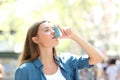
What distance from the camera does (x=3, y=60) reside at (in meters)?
17.4

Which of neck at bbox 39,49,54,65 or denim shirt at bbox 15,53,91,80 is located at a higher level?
neck at bbox 39,49,54,65

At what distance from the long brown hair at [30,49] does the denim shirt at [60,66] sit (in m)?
0.08

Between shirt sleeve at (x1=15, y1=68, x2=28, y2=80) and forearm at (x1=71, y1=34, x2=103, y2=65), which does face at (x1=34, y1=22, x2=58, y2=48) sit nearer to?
forearm at (x1=71, y1=34, x2=103, y2=65)

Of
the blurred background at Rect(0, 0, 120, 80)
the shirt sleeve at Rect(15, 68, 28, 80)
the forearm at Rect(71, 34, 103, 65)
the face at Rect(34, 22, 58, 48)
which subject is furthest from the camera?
the blurred background at Rect(0, 0, 120, 80)

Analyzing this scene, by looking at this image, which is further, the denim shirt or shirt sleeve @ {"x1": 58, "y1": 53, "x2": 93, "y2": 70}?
shirt sleeve @ {"x1": 58, "y1": 53, "x2": 93, "y2": 70}

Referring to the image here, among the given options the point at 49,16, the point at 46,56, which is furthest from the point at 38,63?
the point at 49,16

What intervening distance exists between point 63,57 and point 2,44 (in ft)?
70.9

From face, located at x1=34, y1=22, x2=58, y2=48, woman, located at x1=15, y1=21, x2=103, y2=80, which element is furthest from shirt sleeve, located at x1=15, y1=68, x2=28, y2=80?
face, located at x1=34, y1=22, x2=58, y2=48

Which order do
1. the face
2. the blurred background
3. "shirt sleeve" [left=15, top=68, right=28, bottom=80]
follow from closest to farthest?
"shirt sleeve" [left=15, top=68, right=28, bottom=80] → the face → the blurred background

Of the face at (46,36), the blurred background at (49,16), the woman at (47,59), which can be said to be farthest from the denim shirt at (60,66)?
the blurred background at (49,16)

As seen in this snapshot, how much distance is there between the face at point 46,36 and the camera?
5184 millimetres

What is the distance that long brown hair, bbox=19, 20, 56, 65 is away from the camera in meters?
5.26

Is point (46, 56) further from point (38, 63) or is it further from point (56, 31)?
point (56, 31)

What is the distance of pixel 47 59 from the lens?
17.3 ft
